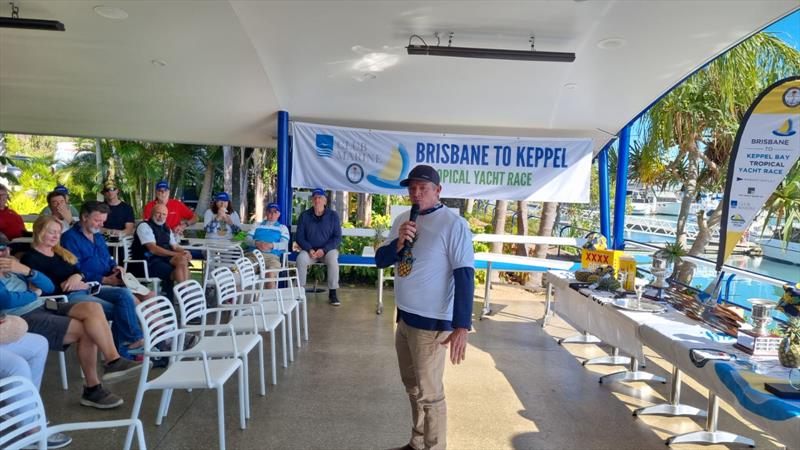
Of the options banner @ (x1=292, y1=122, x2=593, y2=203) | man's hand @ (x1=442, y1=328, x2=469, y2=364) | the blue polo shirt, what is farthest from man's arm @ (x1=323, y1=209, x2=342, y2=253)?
man's hand @ (x1=442, y1=328, x2=469, y2=364)

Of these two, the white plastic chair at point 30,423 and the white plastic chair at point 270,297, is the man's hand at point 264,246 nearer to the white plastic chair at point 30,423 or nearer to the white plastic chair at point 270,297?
the white plastic chair at point 270,297

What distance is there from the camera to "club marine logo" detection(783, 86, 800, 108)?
147 inches

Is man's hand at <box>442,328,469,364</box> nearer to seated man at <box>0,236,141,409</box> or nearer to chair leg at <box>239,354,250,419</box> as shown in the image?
chair leg at <box>239,354,250,419</box>

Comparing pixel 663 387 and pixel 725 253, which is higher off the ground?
pixel 725 253

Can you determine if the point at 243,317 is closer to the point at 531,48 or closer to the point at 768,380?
the point at 768,380

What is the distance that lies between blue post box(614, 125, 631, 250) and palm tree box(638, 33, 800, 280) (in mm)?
1224

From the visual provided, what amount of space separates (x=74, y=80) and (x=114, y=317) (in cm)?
378

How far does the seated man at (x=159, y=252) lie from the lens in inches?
186

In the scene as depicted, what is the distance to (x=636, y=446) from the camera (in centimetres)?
289

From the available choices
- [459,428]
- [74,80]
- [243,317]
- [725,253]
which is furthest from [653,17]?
[74,80]

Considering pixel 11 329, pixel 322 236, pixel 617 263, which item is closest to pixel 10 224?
pixel 322 236

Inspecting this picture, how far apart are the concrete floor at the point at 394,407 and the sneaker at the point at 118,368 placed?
14cm

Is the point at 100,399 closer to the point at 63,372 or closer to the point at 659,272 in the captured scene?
the point at 63,372

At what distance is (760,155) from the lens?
3941 millimetres
